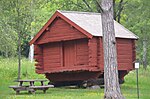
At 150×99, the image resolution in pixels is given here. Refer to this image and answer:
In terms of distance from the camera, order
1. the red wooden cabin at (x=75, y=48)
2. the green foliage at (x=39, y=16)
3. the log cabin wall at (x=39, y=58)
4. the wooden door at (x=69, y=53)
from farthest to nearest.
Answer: the green foliage at (x=39, y=16) < the log cabin wall at (x=39, y=58) < the wooden door at (x=69, y=53) < the red wooden cabin at (x=75, y=48)

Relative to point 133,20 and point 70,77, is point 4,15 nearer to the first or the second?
point 70,77

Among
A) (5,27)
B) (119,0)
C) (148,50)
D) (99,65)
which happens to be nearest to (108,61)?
(99,65)

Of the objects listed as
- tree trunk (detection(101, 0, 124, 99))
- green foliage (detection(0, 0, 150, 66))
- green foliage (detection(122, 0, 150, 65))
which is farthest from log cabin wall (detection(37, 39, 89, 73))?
green foliage (detection(122, 0, 150, 65))

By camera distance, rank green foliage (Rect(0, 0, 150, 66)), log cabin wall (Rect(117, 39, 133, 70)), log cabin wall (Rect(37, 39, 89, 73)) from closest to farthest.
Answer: log cabin wall (Rect(37, 39, 89, 73)) < log cabin wall (Rect(117, 39, 133, 70)) < green foliage (Rect(0, 0, 150, 66))

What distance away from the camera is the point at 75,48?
96.1 ft

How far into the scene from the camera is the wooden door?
29522mm

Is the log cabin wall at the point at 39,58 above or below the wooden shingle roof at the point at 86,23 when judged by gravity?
below

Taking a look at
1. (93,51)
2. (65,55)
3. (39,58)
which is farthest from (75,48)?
(39,58)

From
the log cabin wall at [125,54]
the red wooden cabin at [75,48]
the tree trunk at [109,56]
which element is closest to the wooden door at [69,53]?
the red wooden cabin at [75,48]

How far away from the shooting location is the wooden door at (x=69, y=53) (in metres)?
29.5

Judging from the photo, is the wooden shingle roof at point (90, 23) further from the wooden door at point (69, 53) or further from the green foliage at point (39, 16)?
the green foliage at point (39, 16)

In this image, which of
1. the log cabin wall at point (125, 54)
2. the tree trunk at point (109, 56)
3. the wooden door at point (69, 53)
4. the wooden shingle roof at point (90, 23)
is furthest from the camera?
the log cabin wall at point (125, 54)

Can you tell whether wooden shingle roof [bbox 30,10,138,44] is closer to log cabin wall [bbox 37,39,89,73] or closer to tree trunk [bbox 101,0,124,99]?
log cabin wall [bbox 37,39,89,73]

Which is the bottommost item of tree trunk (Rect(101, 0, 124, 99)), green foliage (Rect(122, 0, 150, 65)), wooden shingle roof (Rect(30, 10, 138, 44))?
tree trunk (Rect(101, 0, 124, 99))
